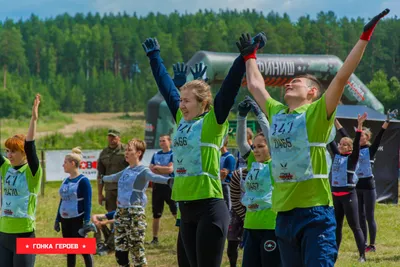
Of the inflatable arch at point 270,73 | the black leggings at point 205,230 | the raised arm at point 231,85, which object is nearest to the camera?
the raised arm at point 231,85

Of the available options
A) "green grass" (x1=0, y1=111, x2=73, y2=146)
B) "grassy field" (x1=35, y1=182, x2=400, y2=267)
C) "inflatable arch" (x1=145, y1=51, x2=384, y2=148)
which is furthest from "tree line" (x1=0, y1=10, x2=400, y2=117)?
"grassy field" (x1=35, y1=182, x2=400, y2=267)

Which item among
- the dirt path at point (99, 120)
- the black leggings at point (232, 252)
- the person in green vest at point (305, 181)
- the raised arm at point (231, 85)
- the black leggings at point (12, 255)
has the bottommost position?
the dirt path at point (99, 120)

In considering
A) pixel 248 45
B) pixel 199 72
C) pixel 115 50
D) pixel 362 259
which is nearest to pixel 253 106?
pixel 199 72

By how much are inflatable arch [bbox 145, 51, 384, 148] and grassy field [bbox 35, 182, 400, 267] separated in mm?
5480

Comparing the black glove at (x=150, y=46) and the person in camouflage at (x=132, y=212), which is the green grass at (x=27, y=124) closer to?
the person in camouflage at (x=132, y=212)

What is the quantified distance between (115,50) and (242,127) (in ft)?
428

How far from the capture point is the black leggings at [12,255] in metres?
6.25

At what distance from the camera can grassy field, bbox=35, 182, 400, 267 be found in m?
9.92

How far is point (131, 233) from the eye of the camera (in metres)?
8.49

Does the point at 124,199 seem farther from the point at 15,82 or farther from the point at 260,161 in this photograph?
the point at 15,82

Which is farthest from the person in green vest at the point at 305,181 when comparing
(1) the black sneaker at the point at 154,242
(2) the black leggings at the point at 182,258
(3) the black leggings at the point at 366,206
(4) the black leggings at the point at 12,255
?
(1) the black sneaker at the point at 154,242

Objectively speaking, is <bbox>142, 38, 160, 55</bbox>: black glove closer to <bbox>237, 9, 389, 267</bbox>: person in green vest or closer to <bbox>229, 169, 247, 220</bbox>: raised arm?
<bbox>237, 9, 389, 267</bbox>: person in green vest

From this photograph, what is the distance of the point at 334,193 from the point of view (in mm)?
9633

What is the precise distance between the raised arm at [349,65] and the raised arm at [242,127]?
5.37 ft
